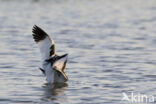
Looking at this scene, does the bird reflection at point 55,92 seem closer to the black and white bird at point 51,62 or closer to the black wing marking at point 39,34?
the black and white bird at point 51,62

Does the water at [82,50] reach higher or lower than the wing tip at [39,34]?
lower

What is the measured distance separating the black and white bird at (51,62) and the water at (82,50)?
9.1 inches

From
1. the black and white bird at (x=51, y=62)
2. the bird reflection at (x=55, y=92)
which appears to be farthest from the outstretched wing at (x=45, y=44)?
the bird reflection at (x=55, y=92)

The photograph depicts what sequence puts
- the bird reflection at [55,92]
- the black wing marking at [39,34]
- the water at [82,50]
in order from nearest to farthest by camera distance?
the bird reflection at [55,92] → the water at [82,50] → the black wing marking at [39,34]

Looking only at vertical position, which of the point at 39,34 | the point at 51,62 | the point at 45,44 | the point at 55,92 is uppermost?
the point at 39,34

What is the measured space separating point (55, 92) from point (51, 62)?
75 cm

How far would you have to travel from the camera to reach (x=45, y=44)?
11.6 meters

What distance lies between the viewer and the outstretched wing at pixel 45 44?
1138cm

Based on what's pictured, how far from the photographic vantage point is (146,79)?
38.7ft

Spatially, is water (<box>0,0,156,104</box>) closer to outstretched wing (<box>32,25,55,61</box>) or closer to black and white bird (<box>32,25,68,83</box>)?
black and white bird (<box>32,25,68,83</box>)

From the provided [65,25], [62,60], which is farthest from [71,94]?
[65,25]

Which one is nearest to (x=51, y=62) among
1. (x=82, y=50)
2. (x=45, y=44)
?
(x=45, y=44)

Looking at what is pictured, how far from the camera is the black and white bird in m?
11.1

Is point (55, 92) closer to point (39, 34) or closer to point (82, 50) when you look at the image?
point (39, 34)
